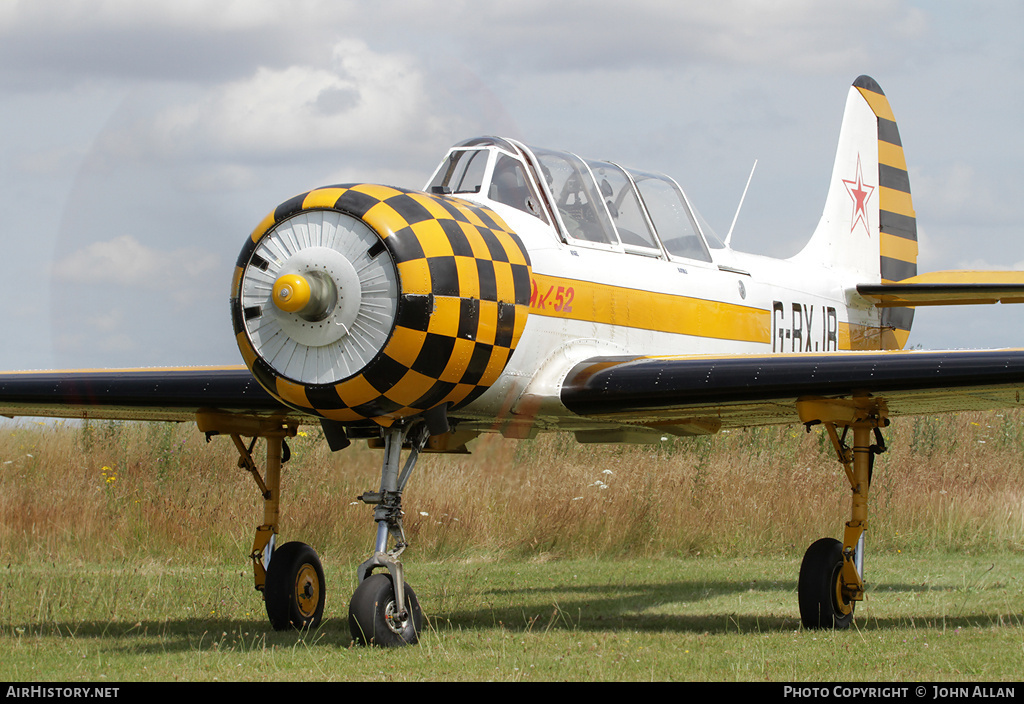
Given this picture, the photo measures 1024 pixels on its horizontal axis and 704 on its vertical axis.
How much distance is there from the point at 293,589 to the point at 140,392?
6.39 feet

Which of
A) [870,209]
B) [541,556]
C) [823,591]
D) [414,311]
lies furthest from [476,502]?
[414,311]

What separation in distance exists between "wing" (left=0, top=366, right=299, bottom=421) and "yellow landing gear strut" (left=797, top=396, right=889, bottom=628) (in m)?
3.97

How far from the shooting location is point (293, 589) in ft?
26.6

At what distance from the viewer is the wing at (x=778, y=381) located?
268 inches

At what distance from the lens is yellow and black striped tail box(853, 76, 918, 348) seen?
13.5 meters

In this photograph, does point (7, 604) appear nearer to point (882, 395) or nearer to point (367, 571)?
point (367, 571)

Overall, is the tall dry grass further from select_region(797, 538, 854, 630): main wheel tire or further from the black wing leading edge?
select_region(797, 538, 854, 630): main wheel tire

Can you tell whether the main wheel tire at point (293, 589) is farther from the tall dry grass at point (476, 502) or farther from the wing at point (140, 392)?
the tall dry grass at point (476, 502)

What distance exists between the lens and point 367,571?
22.3 ft

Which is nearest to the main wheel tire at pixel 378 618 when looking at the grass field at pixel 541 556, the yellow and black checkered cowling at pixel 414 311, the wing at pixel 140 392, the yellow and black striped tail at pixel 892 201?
the grass field at pixel 541 556

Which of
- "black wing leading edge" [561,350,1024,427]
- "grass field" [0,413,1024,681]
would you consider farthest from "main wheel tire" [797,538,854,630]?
"black wing leading edge" [561,350,1024,427]

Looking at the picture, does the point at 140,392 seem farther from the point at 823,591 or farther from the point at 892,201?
the point at 892,201

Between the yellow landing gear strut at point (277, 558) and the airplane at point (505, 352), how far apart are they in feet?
0.06

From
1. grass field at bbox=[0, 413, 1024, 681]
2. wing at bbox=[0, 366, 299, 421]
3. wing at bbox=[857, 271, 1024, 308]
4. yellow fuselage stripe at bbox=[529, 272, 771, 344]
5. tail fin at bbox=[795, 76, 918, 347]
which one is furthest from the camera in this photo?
tail fin at bbox=[795, 76, 918, 347]
